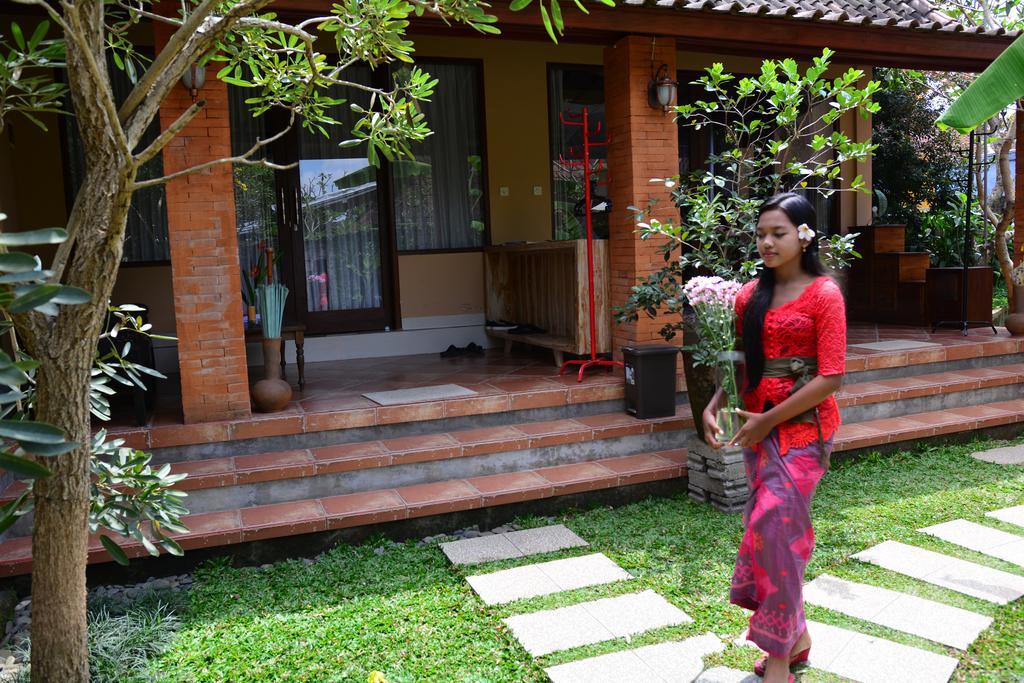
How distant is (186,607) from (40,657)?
128cm

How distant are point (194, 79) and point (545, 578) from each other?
368 centimetres

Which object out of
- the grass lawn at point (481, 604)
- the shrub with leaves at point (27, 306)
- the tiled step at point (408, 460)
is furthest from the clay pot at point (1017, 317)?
the shrub with leaves at point (27, 306)

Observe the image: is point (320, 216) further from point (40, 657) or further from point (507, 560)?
point (40, 657)

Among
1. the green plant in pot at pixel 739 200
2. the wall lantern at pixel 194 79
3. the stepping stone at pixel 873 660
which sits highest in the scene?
the wall lantern at pixel 194 79

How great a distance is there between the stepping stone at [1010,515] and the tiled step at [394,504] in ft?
6.11

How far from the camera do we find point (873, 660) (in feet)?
11.0

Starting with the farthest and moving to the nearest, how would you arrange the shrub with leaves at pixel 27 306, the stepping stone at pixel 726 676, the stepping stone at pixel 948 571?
the stepping stone at pixel 948 571, the stepping stone at pixel 726 676, the shrub with leaves at pixel 27 306

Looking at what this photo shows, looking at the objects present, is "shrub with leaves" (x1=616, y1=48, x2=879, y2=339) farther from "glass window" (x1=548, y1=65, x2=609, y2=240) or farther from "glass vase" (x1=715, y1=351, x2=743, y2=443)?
"glass window" (x1=548, y1=65, x2=609, y2=240)

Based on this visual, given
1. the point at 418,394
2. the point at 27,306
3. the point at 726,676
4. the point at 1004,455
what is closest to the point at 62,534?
the point at 27,306

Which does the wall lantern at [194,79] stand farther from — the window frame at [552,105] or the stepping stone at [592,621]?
the window frame at [552,105]

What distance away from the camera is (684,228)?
588cm

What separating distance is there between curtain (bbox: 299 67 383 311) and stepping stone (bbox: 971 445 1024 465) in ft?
18.6

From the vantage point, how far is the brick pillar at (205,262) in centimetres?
535

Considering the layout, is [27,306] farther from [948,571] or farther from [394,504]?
[948,571]
